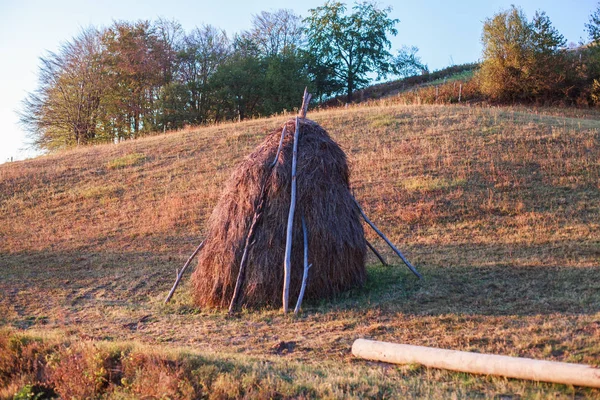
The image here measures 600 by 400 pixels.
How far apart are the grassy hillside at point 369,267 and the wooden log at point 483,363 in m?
0.11

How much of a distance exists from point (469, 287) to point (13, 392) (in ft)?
21.7

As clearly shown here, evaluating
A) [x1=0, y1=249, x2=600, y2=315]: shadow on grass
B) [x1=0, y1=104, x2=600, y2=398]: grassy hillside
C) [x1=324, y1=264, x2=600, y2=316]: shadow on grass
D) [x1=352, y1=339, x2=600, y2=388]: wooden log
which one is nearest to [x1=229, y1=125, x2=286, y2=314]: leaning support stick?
[x1=0, y1=104, x2=600, y2=398]: grassy hillside

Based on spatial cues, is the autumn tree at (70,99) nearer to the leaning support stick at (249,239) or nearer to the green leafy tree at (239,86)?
the green leafy tree at (239,86)

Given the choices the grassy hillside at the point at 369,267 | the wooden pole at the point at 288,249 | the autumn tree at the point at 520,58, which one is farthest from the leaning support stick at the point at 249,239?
the autumn tree at the point at 520,58

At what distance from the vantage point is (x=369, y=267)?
10.6 meters

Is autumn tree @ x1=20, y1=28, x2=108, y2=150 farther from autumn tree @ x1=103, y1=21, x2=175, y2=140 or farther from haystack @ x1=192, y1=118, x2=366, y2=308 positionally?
haystack @ x1=192, y1=118, x2=366, y2=308

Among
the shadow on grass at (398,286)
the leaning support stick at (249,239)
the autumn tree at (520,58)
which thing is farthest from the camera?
the autumn tree at (520,58)

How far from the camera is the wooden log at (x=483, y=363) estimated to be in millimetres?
4664

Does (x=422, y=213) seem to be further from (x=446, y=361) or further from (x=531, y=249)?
(x=446, y=361)

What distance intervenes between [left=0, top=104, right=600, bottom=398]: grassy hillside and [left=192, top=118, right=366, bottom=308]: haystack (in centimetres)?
41

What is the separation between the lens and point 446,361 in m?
5.39

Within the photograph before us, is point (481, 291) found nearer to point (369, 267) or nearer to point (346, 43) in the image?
point (369, 267)

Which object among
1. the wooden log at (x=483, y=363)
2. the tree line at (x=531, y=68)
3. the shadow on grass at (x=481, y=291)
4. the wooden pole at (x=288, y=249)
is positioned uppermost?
the tree line at (x=531, y=68)

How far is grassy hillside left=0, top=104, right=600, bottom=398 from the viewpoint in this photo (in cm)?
575
